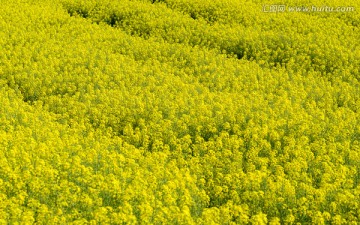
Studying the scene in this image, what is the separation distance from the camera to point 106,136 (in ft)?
31.0

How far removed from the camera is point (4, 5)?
62.2 ft

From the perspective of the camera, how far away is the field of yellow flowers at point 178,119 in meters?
6.71

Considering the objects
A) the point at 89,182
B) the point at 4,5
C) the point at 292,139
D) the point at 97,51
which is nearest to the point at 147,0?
the point at 4,5

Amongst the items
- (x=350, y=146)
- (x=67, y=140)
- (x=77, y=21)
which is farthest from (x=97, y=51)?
(x=350, y=146)

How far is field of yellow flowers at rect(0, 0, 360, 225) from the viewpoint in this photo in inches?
264

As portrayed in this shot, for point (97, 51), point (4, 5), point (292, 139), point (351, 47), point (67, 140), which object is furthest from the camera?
point (4, 5)

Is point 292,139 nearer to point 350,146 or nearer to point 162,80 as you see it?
point 350,146

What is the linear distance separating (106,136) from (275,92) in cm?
431

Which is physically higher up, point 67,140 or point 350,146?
point 67,140

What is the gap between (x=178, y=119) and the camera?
10133 mm

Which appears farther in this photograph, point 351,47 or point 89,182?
point 351,47

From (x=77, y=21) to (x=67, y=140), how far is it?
1032 cm

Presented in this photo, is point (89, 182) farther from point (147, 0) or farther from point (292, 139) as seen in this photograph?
point (147, 0)

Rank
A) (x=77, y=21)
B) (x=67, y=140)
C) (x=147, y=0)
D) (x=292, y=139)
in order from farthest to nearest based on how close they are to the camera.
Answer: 1. (x=147, y=0)
2. (x=77, y=21)
3. (x=292, y=139)
4. (x=67, y=140)
